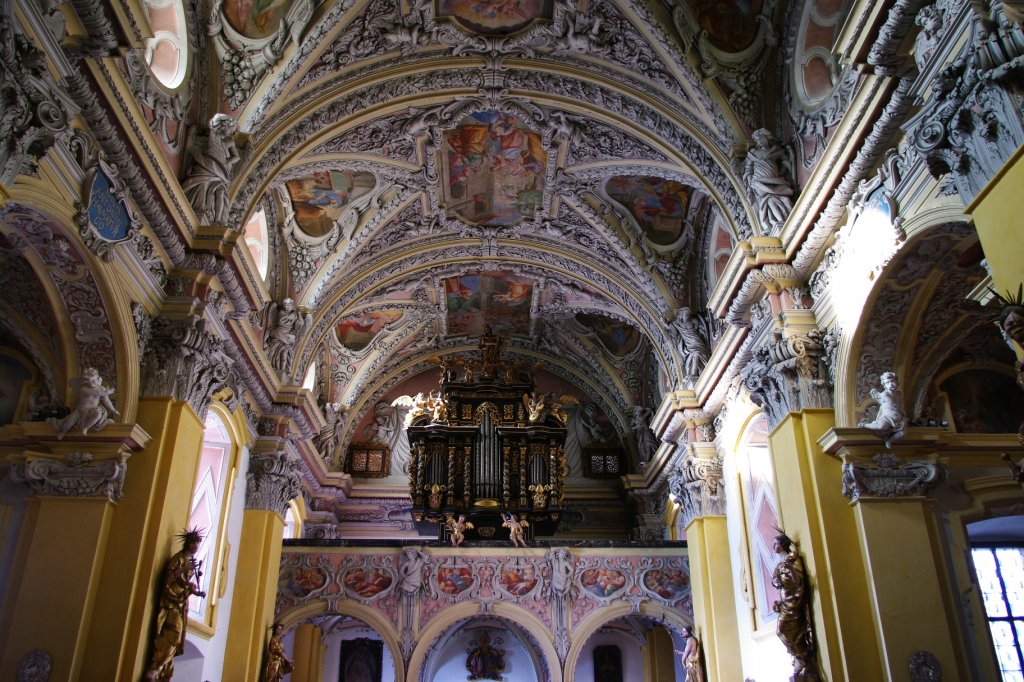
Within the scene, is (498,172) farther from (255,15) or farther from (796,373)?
(796,373)

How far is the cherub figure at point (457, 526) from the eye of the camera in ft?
52.5

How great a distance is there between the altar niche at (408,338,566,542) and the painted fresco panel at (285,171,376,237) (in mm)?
5506

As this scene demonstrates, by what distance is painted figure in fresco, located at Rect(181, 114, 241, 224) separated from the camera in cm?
1052

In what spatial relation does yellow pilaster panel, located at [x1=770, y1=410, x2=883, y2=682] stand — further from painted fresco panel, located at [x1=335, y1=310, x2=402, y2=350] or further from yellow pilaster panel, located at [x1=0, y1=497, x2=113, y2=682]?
painted fresco panel, located at [x1=335, y1=310, x2=402, y2=350]

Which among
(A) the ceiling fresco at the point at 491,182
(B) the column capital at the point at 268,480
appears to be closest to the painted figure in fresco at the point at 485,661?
(A) the ceiling fresco at the point at 491,182

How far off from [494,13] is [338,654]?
44.2ft

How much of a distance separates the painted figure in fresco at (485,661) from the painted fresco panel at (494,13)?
12621mm

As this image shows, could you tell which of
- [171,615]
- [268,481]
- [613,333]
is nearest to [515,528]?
[268,481]

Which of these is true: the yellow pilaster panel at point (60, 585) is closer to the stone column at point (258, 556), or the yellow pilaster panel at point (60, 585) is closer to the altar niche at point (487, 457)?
the stone column at point (258, 556)

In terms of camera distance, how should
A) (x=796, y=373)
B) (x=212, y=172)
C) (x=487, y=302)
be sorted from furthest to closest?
(x=487, y=302)
(x=212, y=172)
(x=796, y=373)

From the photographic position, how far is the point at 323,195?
1475 cm

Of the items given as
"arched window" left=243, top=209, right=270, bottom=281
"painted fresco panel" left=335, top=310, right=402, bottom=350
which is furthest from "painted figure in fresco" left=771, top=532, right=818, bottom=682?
"painted fresco panel" left=335, top=310, right=402, bottom=350

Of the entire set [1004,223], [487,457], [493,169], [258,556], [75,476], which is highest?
[493,169]

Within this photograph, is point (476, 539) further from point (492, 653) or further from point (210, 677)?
point (210, 677)
